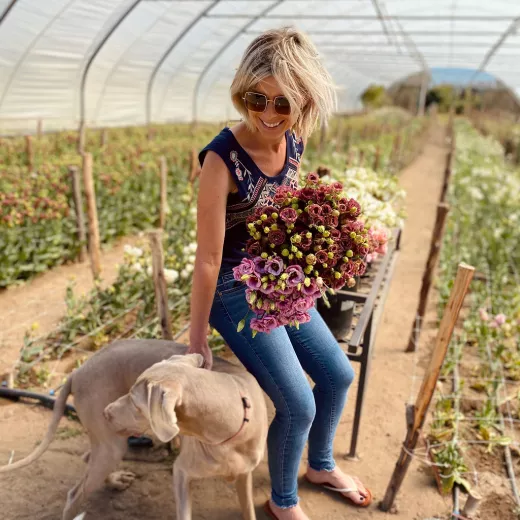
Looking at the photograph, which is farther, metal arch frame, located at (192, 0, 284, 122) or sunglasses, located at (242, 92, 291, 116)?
metal arch frame, located at (192, 0, 284, 122)

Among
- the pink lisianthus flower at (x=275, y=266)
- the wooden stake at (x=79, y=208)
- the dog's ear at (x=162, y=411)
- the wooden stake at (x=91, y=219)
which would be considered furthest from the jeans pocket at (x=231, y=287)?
the wooden stake at (x=79, y=208)

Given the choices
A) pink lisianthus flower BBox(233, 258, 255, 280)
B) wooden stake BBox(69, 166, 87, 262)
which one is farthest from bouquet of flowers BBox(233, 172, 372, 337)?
wooden stake BBox(69, 166, 87, 262)

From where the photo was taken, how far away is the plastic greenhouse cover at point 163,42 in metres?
8.54

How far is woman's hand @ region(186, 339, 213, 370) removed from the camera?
201 cm

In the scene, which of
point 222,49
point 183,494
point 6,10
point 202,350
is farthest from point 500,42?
point 183,494

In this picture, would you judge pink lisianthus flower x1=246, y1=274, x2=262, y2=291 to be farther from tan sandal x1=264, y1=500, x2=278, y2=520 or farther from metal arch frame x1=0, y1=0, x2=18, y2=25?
metal arch frame x1=0, y1=0, x2=18, y2=25

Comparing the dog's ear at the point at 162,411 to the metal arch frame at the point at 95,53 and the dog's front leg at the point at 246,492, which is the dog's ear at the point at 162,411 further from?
the metal arch frame at the point at 95,53

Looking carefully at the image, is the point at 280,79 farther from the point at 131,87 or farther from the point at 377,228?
the point at 131,87

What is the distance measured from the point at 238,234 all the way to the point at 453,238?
5.17 meters

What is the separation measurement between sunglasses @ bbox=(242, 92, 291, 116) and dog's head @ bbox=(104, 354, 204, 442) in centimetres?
95

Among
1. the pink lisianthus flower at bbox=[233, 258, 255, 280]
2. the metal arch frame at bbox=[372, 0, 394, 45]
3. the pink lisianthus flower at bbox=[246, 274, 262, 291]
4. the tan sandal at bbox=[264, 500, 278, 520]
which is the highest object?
the metal arch frame at bbox=[372, 0, 394, 45]

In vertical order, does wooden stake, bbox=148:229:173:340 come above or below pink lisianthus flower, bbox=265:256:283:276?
below

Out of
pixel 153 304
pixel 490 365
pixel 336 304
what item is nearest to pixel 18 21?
pixel 153 304

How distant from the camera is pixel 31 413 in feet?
10.1
